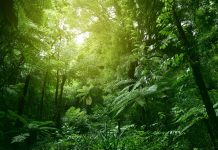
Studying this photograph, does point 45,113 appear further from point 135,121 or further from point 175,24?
point 175,24

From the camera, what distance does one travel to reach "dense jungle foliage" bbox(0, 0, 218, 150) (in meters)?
4.82

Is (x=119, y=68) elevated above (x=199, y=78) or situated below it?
above

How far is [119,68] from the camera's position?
10102mm

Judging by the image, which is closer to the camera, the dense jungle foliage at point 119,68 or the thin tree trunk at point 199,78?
the thin tree trunk at point 199,78

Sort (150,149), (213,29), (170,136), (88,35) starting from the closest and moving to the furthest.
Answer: (213,29), (150,149), (170,136), (88,35)

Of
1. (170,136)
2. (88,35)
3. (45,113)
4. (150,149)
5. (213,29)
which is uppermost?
(88,35)

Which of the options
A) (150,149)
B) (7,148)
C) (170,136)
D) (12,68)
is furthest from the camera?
(7,148)

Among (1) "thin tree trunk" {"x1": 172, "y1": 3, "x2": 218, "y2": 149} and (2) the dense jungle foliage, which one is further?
(2) the dense jungle foliage

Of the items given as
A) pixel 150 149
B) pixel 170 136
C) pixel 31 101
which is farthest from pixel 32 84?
pixel 150 149

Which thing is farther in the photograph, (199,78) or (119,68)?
(119,68)

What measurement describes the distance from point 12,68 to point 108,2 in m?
4.17

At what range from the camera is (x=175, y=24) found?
190 inches

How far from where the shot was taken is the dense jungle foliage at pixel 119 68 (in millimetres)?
4824

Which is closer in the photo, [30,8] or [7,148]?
[30,8]
